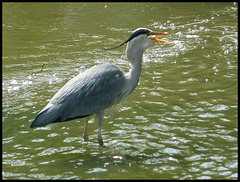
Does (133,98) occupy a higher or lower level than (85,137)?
higher

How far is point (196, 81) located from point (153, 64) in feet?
5.41

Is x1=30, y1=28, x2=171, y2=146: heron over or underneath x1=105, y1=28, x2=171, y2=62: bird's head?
underneath

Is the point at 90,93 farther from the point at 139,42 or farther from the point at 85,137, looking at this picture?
the point at 139,42

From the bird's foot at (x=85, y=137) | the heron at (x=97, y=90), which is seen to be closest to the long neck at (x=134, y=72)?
the heron at (x=97, y=90)

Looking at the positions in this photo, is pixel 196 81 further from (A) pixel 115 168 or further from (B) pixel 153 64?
(A) pixel 115 168

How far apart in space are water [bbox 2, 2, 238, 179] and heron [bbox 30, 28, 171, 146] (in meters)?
0.53

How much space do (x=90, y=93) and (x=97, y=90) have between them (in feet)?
0.42

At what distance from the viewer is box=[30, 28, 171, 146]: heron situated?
688 cm

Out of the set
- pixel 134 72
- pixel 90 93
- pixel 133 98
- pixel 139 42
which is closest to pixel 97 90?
pixel 90 93

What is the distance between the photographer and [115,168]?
6.13 metres

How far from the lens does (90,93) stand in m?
7.08

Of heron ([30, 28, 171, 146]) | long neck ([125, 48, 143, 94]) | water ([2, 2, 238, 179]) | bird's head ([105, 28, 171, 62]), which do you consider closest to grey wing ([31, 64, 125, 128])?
heron ([30, 28, 171, 146])

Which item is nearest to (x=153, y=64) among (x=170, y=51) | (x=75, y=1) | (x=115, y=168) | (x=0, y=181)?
(x=170, y=51)

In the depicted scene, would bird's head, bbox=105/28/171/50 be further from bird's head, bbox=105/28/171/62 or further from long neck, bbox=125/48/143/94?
long neck, bbox=125/48/143/94
